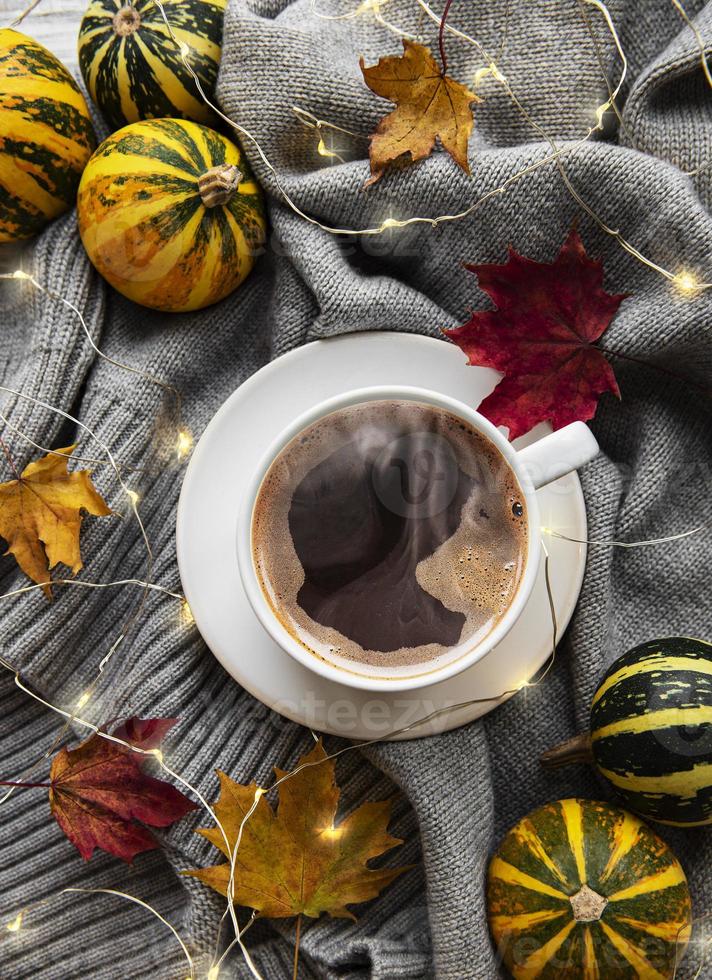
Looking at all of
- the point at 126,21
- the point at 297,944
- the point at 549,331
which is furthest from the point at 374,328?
the point at 297,944

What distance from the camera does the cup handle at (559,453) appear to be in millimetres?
892

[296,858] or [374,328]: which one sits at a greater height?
[374,328]

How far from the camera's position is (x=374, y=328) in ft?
3.51

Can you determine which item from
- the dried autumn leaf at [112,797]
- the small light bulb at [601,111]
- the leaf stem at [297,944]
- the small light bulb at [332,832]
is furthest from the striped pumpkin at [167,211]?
the leaf stem at [297,944]

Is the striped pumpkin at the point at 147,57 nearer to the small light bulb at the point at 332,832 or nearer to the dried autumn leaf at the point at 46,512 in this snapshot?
the dried autumn leaf at the point at 46,512

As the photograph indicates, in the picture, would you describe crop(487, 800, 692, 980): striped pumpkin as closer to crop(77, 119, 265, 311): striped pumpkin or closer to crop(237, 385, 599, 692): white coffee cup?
crop(237, 385, 599, 692): white coffee cup

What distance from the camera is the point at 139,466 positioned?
114 cm

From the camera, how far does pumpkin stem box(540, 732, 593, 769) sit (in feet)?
3.49

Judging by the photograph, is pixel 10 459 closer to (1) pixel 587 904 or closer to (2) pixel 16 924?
(2) pixel 16 924

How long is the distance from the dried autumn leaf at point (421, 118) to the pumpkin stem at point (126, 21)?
13.0 inches

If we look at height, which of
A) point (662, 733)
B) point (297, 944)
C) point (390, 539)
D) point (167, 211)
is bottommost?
point (297, 944)

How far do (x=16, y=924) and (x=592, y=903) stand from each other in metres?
0.83

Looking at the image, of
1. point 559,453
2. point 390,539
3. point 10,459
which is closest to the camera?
point 559,453

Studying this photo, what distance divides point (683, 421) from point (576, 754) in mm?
484
